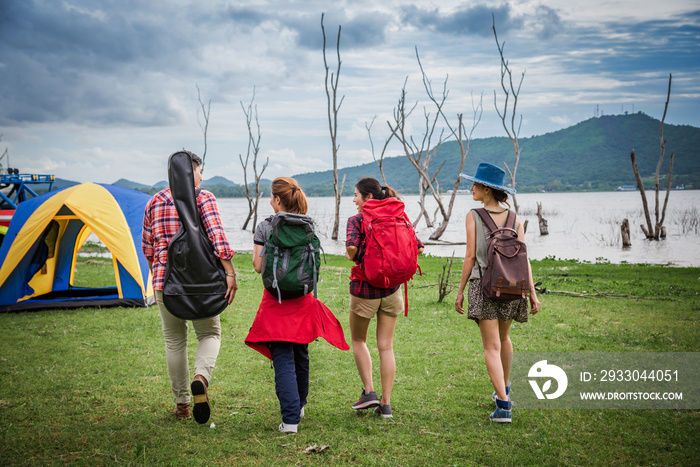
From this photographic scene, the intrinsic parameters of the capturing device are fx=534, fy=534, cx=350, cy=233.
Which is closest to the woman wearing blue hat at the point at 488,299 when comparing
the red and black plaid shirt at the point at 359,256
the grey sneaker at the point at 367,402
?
the red and black plaid shirt at the point at 359,256

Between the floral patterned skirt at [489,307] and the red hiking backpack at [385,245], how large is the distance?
1.64 feet

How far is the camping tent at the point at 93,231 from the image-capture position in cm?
870

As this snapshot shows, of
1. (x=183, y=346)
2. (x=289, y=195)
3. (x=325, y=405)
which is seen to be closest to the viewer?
(x=289, y=195)

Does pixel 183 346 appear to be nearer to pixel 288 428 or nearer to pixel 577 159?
pixel 288 428

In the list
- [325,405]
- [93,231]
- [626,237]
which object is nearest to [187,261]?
[325,405]

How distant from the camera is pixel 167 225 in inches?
156

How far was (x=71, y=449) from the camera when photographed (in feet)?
12.1

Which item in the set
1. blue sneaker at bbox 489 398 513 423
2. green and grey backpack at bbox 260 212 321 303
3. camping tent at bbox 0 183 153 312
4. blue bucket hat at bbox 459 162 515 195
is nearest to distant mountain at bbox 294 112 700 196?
camping tent at bbox 0 183 153 312

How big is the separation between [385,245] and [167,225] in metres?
1.62

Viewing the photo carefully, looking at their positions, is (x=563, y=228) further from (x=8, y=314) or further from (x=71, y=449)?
(x=71, y=449)

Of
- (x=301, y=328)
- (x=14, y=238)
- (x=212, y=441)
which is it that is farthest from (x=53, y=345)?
(x=301, y=328)

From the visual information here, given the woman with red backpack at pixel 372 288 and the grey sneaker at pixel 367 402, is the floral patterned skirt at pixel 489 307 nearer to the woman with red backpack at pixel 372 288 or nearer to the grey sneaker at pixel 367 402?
the woman with red backpack at pixel 372 288

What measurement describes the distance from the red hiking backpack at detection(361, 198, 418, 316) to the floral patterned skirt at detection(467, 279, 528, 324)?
0.50 meters

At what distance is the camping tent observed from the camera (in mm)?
8703
